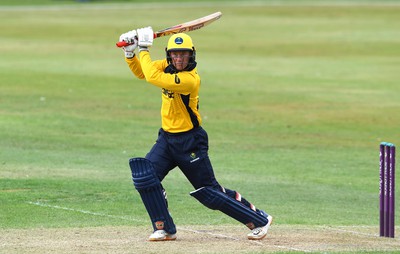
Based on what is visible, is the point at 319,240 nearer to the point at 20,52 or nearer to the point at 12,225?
the point at 12,225

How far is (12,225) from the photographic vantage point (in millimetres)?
11547

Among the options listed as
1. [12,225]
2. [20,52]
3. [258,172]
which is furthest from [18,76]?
[12,225]

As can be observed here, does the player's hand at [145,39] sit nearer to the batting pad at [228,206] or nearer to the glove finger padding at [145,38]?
the glove finger padding at [145,38]

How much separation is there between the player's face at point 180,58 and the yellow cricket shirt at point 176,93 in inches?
3.3

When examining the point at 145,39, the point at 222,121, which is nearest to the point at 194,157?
the point at 145,39

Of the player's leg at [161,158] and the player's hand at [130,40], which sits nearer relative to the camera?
the player's leg at [161,158]

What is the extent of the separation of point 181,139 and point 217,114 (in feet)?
46.0

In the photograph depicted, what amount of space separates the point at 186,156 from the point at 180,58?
3.29 ft

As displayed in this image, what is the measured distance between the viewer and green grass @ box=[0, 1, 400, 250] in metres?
14.4

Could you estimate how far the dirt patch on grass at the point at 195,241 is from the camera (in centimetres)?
1001

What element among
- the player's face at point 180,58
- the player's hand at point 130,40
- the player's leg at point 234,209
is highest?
the player's hand at point 130,40

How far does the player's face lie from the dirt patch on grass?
1800 millimetres

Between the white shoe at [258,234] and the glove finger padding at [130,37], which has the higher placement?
the glove finger padding at [130,37]

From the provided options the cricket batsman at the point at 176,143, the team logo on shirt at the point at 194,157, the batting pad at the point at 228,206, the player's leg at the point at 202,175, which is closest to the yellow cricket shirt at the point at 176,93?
the cricket batsman at the point at 176,143
